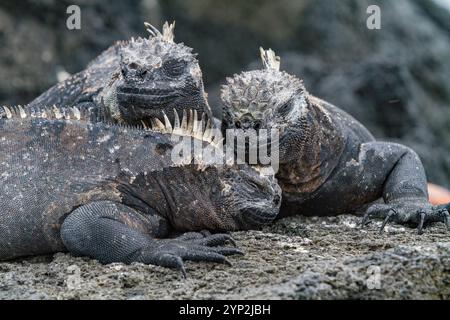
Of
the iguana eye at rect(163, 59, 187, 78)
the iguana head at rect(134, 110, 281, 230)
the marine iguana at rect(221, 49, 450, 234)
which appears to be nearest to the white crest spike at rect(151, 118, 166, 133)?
the iguana head at rect(134, 110, 281, 230)

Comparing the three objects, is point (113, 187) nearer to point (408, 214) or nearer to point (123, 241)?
point (123, 241)

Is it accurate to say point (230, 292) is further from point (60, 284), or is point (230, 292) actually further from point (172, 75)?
point (172, 75)

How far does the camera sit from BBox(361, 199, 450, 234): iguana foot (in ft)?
15.5

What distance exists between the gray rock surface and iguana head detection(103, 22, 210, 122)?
104cm

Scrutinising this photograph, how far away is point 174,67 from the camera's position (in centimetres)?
519

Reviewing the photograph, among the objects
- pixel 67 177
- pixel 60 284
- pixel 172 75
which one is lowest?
pixel 60 284

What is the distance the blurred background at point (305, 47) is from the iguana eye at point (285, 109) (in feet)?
14.6

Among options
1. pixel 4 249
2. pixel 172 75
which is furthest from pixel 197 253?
pixel 172 75

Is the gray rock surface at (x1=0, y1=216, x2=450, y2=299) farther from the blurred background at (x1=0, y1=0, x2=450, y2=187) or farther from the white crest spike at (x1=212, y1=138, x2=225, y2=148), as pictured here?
the blurred background at (x1=0, y1=0, x2=450, y2=187)

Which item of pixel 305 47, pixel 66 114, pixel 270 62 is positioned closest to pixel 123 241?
pixel 66 114

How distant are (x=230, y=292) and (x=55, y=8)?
7682 mm

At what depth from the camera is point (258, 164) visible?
450cm

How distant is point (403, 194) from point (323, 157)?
56cm

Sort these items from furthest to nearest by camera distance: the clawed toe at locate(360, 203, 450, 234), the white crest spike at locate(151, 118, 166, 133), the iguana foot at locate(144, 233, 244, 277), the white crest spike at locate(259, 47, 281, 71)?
the white crest spike at locate(259, 47, 281, 71)
the clawed toe at locate(360, 203, 450, 234)
the white crest spike at locate(151, 118, 166, 133)
the iguana foot at locate(144, 233, 244, 277)
